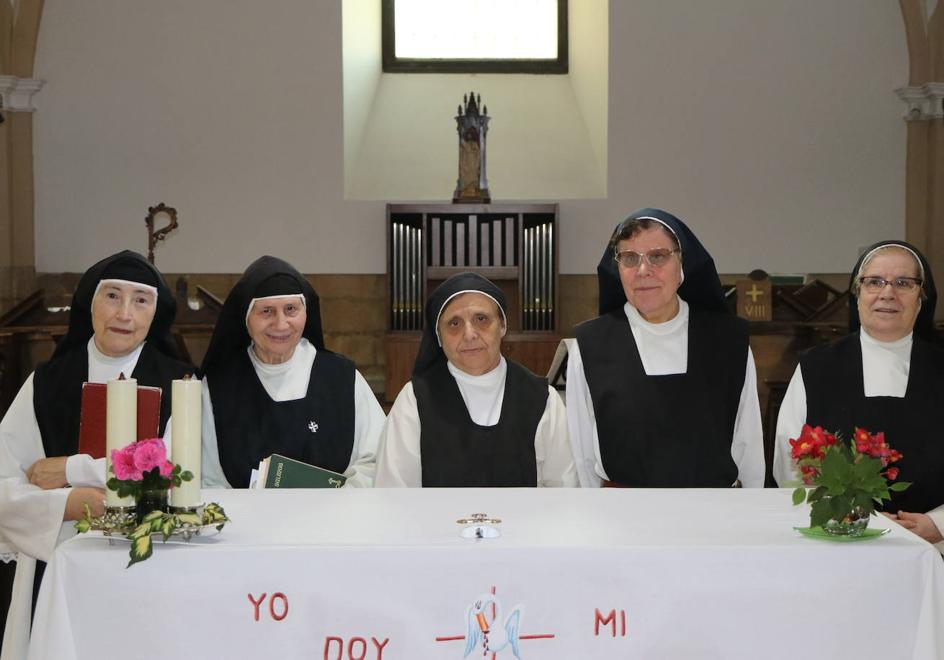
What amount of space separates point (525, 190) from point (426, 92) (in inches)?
58.3

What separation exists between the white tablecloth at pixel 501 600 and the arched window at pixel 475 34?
9.37 meters

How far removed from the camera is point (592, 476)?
374cm

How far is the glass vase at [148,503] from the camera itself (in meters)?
2.49

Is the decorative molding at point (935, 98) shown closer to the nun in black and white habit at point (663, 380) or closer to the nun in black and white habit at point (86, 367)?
the nun in black and white habit at point (663, 380)

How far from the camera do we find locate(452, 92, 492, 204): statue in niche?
396 inches

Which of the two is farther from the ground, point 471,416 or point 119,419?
point 119,419

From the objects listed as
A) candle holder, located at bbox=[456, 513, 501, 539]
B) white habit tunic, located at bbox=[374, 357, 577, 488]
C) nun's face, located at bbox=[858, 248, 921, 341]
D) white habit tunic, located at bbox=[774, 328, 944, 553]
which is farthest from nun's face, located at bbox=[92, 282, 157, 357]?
nun's face, located at bbox=[858, 248, 921, 341]

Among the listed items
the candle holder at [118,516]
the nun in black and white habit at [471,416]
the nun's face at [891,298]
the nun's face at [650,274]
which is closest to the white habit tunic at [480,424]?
the nun in black and white habit at [471,416]

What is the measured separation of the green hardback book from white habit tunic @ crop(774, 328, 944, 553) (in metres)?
1.50

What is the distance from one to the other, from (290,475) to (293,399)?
51 cm

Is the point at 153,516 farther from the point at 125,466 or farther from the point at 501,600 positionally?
the point at 501,600

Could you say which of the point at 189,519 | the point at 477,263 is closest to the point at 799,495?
the point at 189,519

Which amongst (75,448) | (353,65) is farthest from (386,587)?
(353,65)

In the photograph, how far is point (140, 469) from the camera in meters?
2.44
